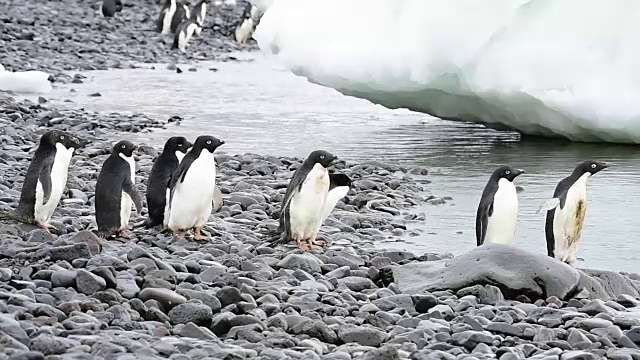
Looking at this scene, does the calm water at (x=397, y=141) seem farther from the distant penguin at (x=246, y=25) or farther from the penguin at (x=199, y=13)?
the distant penguin at (x=246, y=25)

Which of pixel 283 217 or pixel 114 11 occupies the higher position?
pixel 114 11

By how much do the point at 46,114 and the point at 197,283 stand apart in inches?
Answer: 280

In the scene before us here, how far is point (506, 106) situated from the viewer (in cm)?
1015

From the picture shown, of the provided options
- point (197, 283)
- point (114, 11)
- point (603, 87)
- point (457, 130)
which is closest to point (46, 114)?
point (457, 130)

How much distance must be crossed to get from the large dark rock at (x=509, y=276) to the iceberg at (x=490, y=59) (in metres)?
4.67

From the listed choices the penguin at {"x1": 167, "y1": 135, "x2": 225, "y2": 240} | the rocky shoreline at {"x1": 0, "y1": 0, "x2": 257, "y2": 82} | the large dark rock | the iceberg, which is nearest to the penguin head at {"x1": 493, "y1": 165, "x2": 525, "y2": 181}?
the large dark rock

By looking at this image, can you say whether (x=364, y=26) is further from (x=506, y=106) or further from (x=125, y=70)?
(x=125, y=70)

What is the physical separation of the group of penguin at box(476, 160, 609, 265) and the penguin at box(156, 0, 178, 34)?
15.9m

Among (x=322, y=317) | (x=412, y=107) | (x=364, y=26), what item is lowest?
(x=322, y=317)

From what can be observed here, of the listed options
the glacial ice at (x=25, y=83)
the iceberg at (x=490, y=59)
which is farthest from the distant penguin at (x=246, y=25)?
the iceberg at (x=490, y=59)

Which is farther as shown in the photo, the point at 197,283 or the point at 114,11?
the point at 114,11

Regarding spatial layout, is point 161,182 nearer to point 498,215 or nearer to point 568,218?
point 498,215

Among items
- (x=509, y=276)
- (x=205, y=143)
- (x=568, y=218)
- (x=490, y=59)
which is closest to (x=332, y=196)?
(x=205, y=143)

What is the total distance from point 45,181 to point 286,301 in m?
2.02
